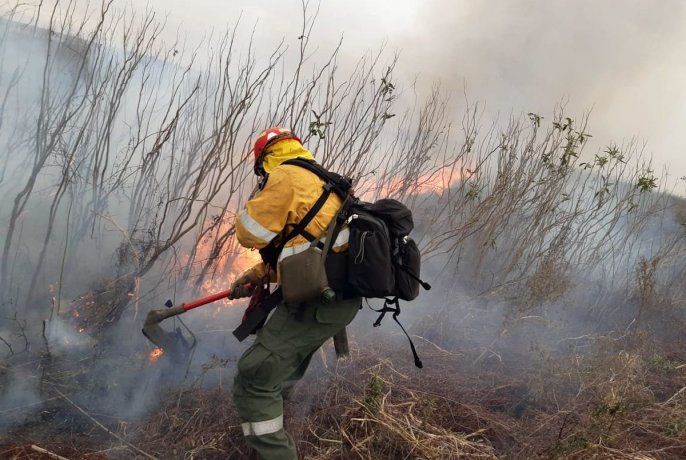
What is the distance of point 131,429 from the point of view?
9.46 feet

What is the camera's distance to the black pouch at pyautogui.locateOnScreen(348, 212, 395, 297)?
235cm

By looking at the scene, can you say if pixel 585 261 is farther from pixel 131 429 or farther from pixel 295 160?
pixel 131 429

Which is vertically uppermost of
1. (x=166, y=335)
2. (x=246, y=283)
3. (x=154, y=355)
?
(x=246, y=283)

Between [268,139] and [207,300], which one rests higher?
[268,139]

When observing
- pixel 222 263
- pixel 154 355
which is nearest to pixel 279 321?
pixel 154 355

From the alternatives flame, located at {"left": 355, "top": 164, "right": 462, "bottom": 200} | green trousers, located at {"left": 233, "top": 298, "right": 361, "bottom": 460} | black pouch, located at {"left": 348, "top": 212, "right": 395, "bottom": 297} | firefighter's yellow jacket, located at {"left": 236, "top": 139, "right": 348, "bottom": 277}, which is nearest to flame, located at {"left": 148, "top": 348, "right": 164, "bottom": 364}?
green trousers, located at {"left": 233, "top": 298, "right": 361, "bottom": 460}

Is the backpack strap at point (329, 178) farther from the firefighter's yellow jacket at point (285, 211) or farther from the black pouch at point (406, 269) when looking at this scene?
the black pouch at point (406, 269)

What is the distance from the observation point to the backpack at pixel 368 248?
2.36 m

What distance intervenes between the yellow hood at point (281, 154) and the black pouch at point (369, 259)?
0.55 m

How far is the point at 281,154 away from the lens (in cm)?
263

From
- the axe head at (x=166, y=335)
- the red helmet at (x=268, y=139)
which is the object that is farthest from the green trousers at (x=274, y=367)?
the red helmet at (x=268, y=139)

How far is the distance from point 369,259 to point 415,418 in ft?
4.56

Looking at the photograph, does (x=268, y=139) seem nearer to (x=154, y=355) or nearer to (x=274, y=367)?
(x=274, y=367)

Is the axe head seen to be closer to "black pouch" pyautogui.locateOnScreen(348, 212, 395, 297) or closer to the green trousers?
the green trousers
